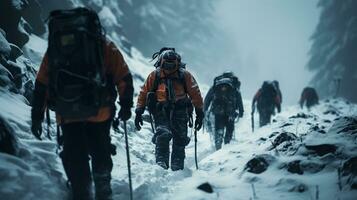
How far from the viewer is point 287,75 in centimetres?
12900

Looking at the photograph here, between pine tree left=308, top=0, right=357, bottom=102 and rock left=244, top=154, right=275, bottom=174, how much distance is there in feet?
141

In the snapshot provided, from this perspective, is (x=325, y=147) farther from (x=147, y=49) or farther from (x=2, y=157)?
(x=147, y=49)

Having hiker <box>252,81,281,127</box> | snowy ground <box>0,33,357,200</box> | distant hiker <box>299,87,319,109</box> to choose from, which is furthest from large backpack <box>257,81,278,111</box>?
distant hiker <box>299,87,319,109</box>

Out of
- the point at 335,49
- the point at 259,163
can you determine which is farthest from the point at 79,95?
the point at 335,49

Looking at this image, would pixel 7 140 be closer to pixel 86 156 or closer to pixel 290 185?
pixel 86 156

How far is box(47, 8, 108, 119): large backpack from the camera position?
14.8 feet

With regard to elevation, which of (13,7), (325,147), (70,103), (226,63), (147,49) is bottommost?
(325,147)

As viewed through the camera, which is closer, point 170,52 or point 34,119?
point 34,119

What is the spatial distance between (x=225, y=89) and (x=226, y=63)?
3803 inches

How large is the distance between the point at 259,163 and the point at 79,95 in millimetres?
3212

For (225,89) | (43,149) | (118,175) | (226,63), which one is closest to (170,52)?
(118,175)

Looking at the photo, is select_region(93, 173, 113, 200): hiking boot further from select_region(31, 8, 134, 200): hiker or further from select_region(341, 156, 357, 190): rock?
select_region(341, 156, 357, 190): rock

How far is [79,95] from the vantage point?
450 cm

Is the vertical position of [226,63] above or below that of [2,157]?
above
